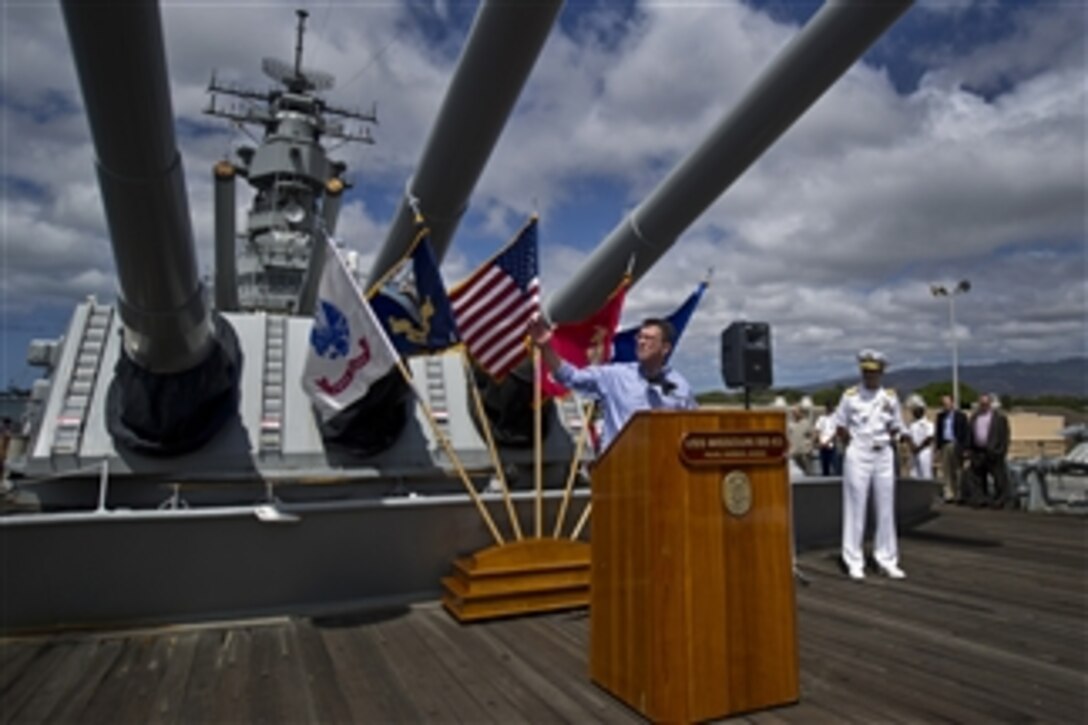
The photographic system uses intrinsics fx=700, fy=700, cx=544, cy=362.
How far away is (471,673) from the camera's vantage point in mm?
2971

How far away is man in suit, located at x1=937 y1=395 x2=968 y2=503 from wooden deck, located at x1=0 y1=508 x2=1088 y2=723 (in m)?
6.02

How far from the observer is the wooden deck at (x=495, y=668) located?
2.57 meters

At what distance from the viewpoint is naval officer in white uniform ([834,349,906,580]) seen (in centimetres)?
485

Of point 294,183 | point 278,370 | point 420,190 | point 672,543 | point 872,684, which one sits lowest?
point 872,684

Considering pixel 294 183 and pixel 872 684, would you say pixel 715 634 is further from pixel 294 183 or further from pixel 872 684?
pixel 294 183

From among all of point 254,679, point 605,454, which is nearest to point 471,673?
point 254,679

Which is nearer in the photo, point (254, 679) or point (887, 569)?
point (254, 679)

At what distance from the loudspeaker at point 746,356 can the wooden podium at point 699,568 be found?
285 cm

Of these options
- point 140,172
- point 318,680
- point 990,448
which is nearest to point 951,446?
point 990,448

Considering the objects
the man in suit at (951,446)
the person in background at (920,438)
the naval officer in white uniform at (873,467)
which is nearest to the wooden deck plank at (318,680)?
the naval officer in white uniform at (873,467)

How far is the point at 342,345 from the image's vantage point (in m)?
4.47

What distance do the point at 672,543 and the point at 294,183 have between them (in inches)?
568

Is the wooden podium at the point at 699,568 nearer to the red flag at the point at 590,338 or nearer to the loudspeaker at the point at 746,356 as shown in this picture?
the red flag at the point at 590,338

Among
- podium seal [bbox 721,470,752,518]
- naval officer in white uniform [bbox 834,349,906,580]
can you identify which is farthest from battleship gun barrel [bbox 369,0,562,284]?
naval officer in white uniform [bbox 834,349,906,580]
